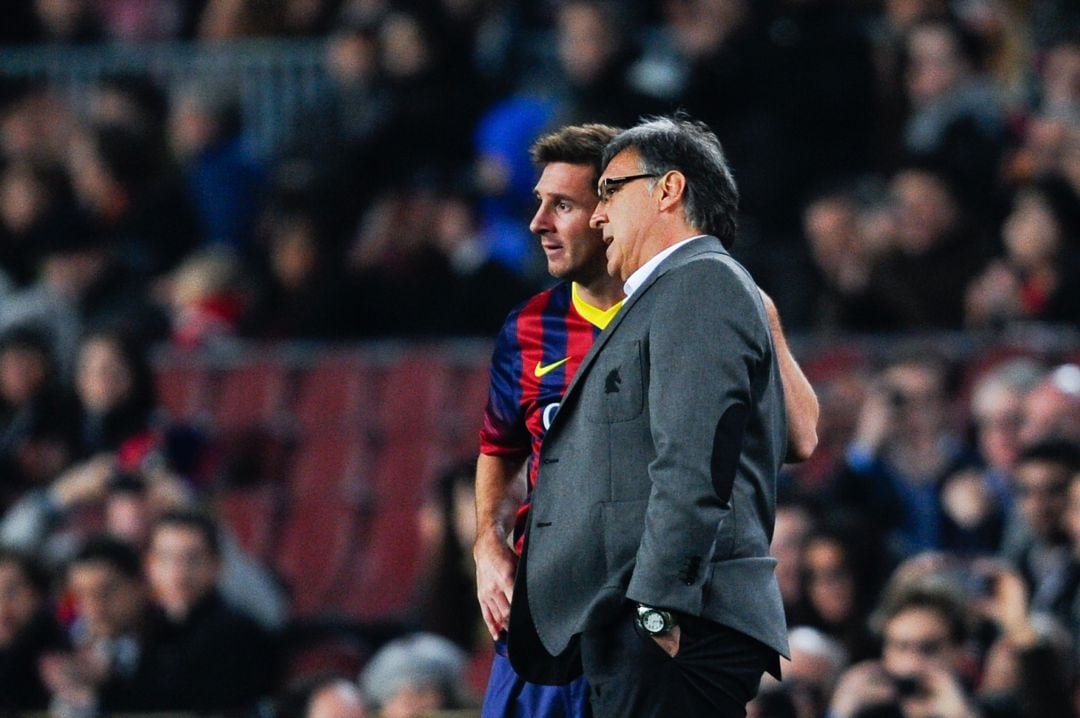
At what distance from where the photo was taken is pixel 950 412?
8859 mm

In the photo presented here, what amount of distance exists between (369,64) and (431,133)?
53 cm

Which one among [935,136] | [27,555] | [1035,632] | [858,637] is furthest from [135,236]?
[1035,632]

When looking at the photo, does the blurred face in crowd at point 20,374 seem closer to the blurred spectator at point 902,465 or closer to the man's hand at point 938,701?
the blurred spectator at point 902,465

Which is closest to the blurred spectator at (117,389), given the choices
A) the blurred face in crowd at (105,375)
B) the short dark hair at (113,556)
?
the blurred face in crowd at (105,375)

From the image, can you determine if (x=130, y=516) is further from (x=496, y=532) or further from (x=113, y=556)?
(x=496, y=532)

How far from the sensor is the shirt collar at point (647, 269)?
14.1 ft

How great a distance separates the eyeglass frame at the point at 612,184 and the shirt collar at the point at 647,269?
139 mm

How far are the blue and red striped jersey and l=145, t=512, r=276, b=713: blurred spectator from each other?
11.3 feet

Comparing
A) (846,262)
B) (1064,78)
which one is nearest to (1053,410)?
(846,262)

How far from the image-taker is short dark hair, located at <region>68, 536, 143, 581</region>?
8.39 metres

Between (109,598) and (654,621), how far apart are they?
15.3ft

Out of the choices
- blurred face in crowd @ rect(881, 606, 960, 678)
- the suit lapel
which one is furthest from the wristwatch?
blurred face in crowd @ rect(881, 606, 960, 678)

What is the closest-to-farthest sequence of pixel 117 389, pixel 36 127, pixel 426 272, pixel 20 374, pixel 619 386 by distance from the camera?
pixel 619 386
pixel 117 389
pixel 20 374
pixel 426 272
pixel 36 127

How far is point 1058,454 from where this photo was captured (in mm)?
7590
